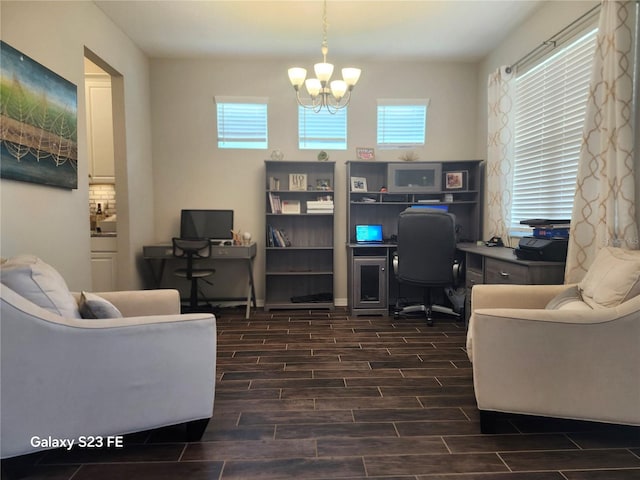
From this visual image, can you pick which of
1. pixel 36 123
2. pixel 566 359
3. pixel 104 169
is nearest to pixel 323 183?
pixel 104 169

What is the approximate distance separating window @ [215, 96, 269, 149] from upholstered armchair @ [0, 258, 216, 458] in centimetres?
301

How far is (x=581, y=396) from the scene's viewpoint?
1636 millimetres

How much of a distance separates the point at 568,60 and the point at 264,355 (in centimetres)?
331

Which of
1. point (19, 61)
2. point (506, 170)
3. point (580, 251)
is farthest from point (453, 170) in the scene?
point (19, 61)

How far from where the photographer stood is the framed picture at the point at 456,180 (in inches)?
167

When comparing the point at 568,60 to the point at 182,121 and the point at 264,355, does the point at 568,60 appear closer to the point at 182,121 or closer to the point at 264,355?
the point at 264,355

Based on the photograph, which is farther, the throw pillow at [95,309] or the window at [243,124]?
the window at [243,124]

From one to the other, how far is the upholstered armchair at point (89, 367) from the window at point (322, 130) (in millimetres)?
3153

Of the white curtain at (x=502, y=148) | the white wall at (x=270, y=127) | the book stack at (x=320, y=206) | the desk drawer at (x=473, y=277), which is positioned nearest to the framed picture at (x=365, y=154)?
the white wall at (x=270, y=127)

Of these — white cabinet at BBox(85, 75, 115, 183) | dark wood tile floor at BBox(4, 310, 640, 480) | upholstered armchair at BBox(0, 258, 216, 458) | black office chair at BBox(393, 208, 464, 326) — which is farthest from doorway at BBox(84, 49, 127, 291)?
black office chair at BBox(393, 208, 464, 326)

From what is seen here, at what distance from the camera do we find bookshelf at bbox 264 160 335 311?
13.8 feet

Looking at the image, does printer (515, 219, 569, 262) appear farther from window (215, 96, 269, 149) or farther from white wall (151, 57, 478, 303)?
window (215, 96, 269, 149)

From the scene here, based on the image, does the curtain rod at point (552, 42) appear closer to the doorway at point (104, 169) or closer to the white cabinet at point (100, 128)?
the doorway at point (104, 169)

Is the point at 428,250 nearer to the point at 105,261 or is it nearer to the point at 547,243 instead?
the point at 547,243
